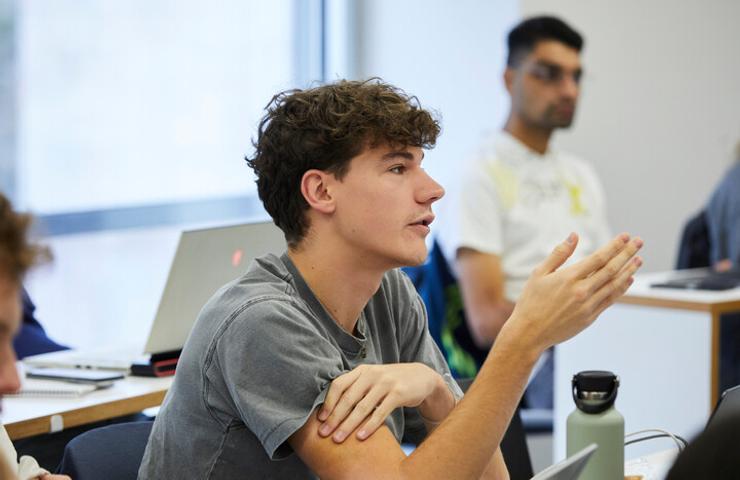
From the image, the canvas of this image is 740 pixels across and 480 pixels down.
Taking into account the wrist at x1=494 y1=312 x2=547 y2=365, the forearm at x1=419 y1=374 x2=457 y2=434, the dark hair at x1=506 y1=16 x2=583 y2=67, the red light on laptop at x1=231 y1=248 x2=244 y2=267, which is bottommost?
the forearm at x1=419 y1=374 x2=457 y2=434

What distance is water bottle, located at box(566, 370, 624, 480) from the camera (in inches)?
58.9

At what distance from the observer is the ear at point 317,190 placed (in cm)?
168

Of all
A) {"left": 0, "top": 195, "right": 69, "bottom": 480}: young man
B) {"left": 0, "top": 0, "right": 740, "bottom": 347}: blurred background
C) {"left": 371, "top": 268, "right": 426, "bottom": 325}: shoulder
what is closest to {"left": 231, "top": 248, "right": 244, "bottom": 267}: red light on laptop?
{"left": 371, "top": 268, "right": 426, "bottom": 325}: shoulder

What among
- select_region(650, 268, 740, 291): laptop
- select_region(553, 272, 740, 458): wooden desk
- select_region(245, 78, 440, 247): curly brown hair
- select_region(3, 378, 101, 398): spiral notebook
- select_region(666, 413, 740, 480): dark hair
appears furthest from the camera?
select_region(650, 268, 740, 291): laptop

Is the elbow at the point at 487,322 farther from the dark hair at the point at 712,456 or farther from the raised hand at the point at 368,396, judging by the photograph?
the dark hair at the point at 712,456

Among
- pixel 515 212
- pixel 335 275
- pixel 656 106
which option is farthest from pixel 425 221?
pixel 656 106

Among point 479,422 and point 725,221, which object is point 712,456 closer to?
point 479,422

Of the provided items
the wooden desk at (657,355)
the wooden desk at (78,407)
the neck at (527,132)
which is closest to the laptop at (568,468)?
the wooden desk at (78,407)

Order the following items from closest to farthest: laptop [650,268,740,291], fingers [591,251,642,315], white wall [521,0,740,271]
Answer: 1. fingers [591,251,642,315]
2. laptop [650,268,740,291]
3. white wall [521,0,740,271]

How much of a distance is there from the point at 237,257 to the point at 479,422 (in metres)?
0.92

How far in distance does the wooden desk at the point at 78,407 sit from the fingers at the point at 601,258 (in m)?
0.98

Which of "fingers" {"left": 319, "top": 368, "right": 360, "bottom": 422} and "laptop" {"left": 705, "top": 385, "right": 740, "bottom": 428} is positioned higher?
"fingers" {"left": 319, "top": 368, "right": 360, "bottom": 422}

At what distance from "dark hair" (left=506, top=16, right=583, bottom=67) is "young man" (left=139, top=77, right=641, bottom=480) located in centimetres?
238

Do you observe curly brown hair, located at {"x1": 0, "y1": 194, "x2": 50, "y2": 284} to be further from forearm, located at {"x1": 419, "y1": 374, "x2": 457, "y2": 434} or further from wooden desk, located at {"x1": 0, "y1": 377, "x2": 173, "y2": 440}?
wooden desk, located at {"x1": 0, "y1": 377, "x2": 173, "y2": 440}
